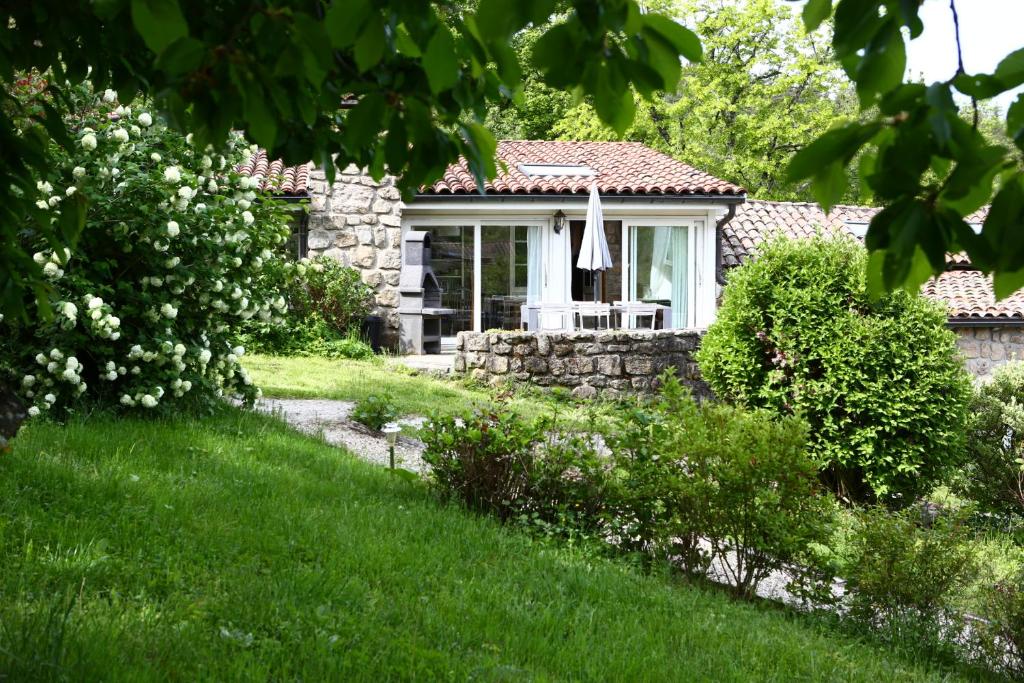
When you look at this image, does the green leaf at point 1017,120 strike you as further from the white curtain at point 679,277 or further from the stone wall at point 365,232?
the white curtain at point 679,277

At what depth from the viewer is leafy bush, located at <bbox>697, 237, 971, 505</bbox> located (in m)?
8.70

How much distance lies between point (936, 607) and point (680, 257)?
13.0 m

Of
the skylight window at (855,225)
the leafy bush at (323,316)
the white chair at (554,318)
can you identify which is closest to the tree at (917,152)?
the leafy bush at (323,316)

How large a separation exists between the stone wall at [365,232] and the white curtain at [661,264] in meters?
4.99

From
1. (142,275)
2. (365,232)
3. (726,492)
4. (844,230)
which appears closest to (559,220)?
(365,232)

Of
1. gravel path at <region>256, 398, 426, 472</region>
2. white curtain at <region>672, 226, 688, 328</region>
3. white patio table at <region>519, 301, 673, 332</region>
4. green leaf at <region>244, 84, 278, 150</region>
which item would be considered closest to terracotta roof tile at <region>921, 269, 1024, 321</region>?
white curtain at <region>672, 226, 688, 328</region>

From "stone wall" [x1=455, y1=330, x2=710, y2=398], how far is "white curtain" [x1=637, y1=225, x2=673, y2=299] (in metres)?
4.47

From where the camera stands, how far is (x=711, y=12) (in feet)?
91.9

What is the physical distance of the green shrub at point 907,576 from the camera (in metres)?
4.90

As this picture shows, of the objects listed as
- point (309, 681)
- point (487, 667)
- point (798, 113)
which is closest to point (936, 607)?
point (487, 667)

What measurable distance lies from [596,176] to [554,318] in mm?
3569

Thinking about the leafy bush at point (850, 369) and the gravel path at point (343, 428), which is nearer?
the gravel path at point (343, 428)

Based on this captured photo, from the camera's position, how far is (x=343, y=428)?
8219 millimetres

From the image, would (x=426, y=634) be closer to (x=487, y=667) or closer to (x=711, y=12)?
(x=487, y=667)
